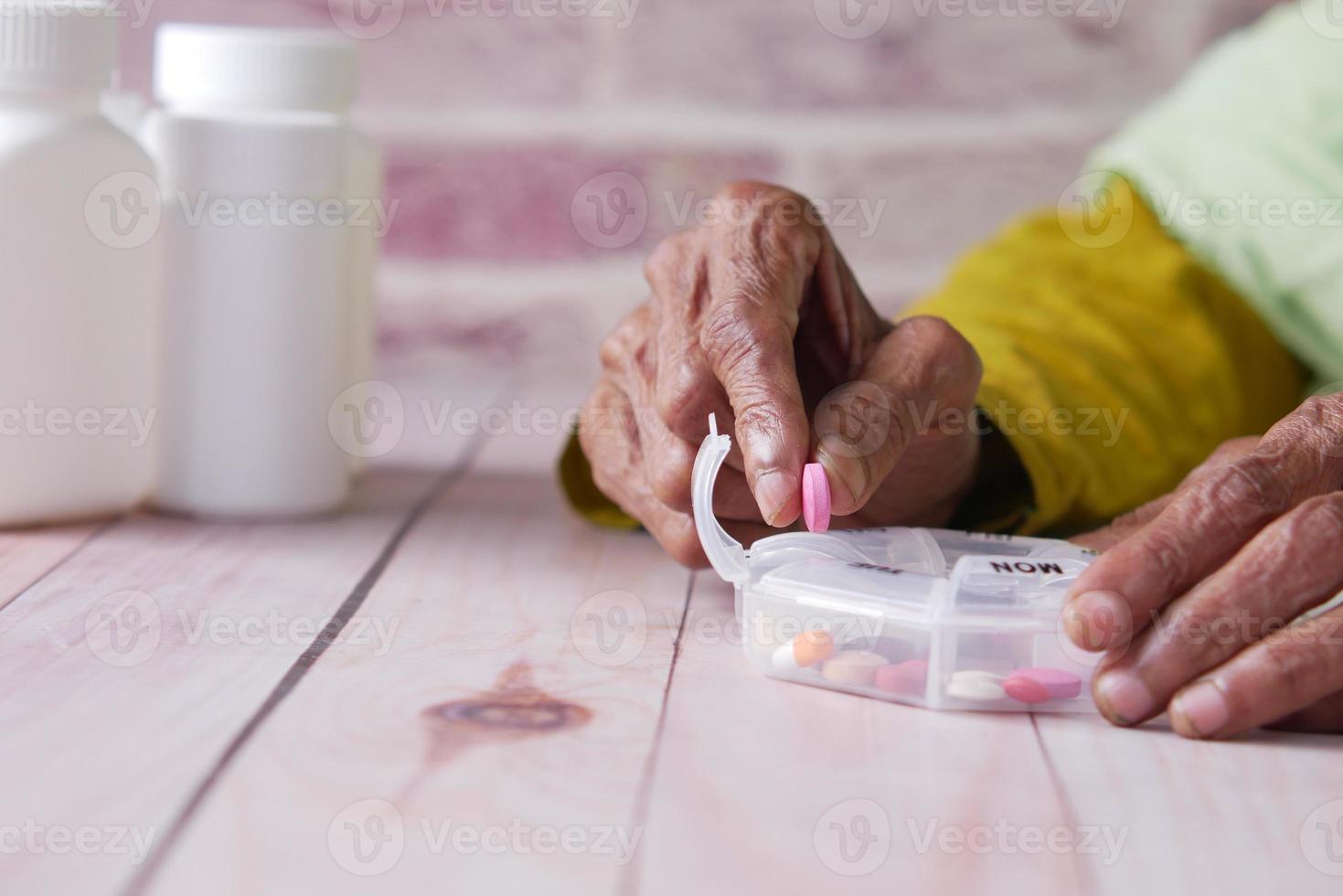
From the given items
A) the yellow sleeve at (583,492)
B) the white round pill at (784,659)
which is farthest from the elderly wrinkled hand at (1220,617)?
the yellow sleeve at (583,492)

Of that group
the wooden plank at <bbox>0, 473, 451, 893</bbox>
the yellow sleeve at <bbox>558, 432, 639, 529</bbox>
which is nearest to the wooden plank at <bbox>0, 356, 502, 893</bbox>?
the wooden plank at <bbox>0, 473, 451, 893</bbox>

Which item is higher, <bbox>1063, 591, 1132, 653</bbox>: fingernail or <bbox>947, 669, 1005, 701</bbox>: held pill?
<bbox>1063, 591, 1132, 653</bbox>: fingernail

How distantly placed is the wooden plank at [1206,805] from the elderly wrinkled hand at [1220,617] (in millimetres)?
13

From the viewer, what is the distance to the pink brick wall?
1.40m

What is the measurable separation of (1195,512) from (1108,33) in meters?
0.96

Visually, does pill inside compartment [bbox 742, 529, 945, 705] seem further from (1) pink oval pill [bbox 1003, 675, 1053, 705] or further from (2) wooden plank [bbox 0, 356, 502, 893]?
(2) wooden plank [bbox 0, 356, 502, 893]

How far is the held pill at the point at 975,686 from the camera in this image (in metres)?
0.57

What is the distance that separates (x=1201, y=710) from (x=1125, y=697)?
3 cm

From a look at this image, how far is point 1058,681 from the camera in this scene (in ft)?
1.87

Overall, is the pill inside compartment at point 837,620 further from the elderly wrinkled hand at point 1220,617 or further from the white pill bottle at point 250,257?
the white pill bottle at point 250,257

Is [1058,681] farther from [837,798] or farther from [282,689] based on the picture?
[282,689]

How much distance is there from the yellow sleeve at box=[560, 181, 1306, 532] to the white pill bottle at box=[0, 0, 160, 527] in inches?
10.5

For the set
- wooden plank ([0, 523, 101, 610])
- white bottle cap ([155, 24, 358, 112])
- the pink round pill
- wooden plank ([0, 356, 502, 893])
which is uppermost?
white bottle cap ([155, 24, 358, 112])

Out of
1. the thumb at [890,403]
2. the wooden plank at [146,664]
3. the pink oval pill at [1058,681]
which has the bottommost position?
the wooden plank at [146,664]
